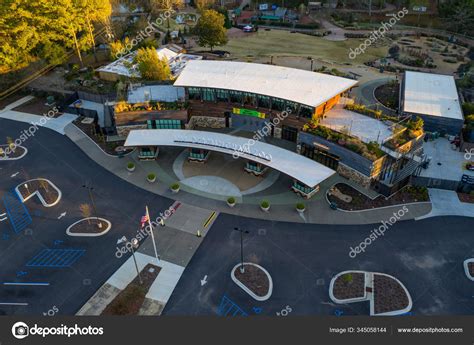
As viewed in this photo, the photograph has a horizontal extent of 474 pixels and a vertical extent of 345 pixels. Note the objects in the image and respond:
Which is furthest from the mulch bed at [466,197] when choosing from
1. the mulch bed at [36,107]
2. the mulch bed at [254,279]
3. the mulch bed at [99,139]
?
the mulch bed at [36,107]

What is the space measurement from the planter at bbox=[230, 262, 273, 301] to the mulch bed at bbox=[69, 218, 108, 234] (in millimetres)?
17434

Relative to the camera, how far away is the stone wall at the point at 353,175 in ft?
161

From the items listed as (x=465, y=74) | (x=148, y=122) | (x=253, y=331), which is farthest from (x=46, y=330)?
(x=465, y=74)

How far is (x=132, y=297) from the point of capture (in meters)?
37.1

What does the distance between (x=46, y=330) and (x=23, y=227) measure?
1973 centimetres

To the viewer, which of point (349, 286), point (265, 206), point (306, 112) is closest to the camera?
point (349, 286)

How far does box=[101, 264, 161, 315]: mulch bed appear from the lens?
3597 centimetres

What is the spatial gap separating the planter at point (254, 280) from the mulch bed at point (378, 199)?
1451cm

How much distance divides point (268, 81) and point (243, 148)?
1225cm

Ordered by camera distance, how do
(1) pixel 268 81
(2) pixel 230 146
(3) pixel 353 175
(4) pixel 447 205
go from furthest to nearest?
(1) pixel 268 81, (2) pixel 230 146, (3) pixel 353 175, (4) pixel 447 205

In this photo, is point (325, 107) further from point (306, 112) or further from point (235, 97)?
point (235, 97)

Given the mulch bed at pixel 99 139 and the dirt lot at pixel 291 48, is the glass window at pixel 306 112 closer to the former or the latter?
the mulch bed at pixel 99 139

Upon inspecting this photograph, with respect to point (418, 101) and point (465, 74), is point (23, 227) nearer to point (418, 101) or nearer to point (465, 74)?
point (418, 101)

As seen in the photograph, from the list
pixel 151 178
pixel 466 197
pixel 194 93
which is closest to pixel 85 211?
pixel 151 178
